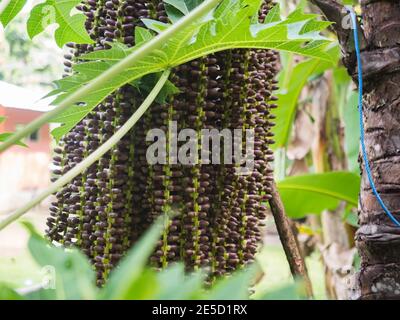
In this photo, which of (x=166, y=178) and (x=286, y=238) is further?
(x=286, y=238)

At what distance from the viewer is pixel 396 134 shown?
883 mm

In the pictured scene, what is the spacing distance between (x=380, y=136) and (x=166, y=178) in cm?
32

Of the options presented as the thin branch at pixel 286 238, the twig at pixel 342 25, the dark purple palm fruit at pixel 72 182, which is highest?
the twig at pixel 342 25

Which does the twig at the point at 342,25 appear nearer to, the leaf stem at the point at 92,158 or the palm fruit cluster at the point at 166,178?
the palm fruit cluster at the point at 166,178

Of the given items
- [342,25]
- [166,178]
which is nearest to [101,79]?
[166,178]

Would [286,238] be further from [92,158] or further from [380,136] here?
[92,158]

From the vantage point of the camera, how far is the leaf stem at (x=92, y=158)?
0.68 m

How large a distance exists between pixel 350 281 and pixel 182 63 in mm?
421

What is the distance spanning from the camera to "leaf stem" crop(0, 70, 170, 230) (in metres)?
0.68

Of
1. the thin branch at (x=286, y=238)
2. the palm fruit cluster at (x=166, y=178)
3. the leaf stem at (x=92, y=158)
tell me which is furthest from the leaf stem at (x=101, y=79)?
the thin branch at (x=286, y=238)

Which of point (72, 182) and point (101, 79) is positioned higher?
point (101, 79)

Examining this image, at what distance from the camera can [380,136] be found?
2.93 ft

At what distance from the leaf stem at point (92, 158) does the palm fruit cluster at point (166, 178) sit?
1.5 inches

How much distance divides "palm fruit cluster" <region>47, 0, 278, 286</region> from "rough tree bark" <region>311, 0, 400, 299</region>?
16cm
